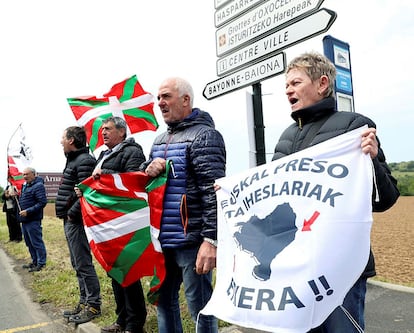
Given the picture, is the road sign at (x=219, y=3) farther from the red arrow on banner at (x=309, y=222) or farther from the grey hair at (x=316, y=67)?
the red arrow on banner at (x=309, y=222)

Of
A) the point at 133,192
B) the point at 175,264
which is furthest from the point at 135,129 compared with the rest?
the point at 175,264

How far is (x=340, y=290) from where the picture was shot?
5.53ft

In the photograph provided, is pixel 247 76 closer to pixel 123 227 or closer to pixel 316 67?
pixel 316 67

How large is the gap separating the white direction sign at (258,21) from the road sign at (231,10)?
0.05m

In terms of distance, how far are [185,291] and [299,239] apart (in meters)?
1.04

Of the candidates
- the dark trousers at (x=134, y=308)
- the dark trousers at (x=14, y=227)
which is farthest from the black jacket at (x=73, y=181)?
the dark trousers at (x=14, y=227)

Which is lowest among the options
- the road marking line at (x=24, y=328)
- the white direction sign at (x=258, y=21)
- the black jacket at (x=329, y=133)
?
the road marking line at (x=24, y=328)

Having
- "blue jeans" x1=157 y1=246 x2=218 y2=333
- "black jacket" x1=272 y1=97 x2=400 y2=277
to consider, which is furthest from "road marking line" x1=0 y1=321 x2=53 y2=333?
"black jacket" x1=272 y1=97 x2=400 y2=277

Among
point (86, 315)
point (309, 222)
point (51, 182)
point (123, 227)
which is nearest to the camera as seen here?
point (309, 222)

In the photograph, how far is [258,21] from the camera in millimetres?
3273

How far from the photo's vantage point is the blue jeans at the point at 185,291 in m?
2.48

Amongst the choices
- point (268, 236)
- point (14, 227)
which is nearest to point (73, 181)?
point (268, 236)

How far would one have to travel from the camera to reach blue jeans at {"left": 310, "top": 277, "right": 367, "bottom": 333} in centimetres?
180

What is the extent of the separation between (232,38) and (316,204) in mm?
2201
